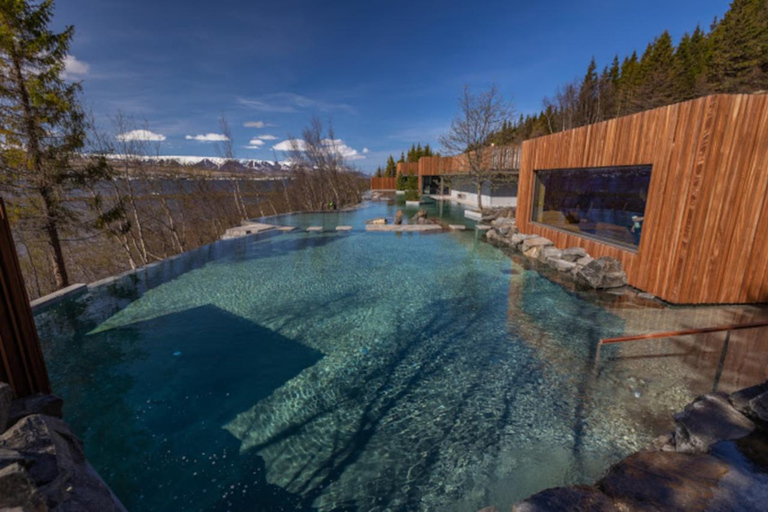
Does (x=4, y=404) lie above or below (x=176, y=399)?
above

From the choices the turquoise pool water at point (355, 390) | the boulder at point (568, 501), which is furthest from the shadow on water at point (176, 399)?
the boulder at point (568, 501)

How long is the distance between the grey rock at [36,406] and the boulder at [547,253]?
410 inches

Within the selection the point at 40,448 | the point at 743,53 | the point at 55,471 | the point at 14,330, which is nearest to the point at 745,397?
the point at 55,471

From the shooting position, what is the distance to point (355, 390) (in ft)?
14.0

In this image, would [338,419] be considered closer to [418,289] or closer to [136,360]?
[136,360]

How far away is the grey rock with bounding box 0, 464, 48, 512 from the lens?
1.38 meters

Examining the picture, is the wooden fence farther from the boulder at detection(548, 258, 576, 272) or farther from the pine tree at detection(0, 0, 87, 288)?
the pine tree at detection(0, 0, 87, 288)

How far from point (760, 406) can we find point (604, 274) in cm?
504

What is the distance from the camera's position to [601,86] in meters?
35.7

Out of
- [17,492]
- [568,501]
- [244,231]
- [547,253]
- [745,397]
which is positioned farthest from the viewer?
[244,231]

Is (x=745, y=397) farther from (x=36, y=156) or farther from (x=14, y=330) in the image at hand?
(x=36, y=156)

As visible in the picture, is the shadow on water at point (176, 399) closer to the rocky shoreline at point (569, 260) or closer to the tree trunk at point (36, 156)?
the tree trunk at point (36, 156)

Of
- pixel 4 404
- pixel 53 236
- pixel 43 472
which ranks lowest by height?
pixel 43 472

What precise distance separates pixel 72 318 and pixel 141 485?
5288mm
